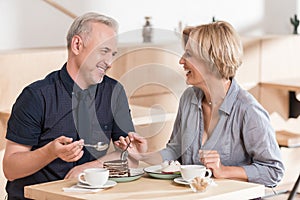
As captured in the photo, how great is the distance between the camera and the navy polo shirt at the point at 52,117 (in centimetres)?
243

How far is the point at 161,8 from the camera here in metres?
4.27

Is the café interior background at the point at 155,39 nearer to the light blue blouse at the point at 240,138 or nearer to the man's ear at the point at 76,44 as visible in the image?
the light blue blouse at the point at 240,138

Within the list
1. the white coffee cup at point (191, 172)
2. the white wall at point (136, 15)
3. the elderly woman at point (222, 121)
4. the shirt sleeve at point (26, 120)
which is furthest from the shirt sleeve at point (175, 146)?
the white wall at point (136, 15)

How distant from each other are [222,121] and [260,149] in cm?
16

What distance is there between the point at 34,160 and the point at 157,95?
149cm

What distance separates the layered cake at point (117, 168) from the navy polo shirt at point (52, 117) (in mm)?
119

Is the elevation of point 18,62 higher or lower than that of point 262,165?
higher

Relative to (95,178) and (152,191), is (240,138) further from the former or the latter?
(95,178)

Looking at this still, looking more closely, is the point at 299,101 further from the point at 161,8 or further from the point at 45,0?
the point at 45,0

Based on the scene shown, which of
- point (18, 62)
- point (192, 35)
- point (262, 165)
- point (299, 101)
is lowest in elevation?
point (299, 101)

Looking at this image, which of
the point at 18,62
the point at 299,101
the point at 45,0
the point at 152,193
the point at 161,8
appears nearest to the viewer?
the point at 152,193

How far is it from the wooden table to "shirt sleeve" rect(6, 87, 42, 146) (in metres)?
0.27

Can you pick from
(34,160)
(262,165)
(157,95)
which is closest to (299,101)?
(157,95)

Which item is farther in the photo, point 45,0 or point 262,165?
point 45,0
